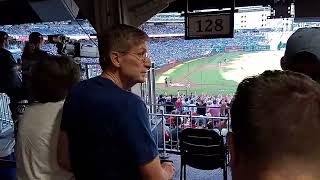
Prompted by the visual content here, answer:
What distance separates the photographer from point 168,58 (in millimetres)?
16594

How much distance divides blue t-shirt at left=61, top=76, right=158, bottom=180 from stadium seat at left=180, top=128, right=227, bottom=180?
2364mm

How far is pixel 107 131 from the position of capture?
1.12 meters

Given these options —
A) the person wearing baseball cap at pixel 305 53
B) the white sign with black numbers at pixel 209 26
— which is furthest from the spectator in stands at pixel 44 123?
the white sign with black numbers at pixel 209 26

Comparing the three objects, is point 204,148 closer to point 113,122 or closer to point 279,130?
point 113,122

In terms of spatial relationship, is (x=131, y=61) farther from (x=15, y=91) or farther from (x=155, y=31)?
(x=155, y=31)

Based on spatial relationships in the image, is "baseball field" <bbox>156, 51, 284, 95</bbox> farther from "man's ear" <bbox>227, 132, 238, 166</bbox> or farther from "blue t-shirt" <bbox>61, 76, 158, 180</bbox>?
"man's ear" <bbox>227, 132, 238, 166</bbox>

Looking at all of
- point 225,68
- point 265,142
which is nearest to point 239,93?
point 265,142

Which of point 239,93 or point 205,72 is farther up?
point 239,93

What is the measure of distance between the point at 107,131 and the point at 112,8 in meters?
2.30

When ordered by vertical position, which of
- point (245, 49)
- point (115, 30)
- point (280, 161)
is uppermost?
point (115, 30)

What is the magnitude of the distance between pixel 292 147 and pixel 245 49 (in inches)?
593

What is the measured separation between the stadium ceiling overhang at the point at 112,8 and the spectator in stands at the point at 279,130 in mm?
2800

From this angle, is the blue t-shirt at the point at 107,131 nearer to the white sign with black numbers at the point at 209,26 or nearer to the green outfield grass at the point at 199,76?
the white sign with black numbers at the point at 209,26

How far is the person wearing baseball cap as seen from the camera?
3.02 feet
